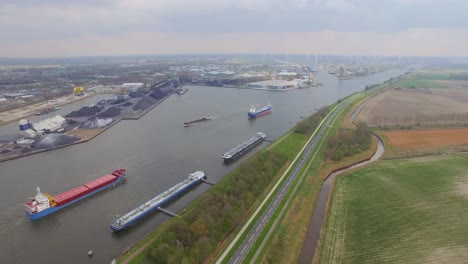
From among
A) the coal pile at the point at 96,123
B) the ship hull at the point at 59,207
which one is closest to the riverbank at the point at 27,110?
the coal pile at the point at 96,123

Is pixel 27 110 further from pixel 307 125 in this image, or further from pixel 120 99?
pixel 307 125

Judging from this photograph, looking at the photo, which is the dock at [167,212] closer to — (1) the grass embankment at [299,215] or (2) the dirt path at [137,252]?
(2) the dirt path at [137,252]

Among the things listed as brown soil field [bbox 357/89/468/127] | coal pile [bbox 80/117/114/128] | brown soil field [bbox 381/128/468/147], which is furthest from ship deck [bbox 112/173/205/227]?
brown soil field [bbox 357/89/468/127]

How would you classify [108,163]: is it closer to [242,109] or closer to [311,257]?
[311,257]

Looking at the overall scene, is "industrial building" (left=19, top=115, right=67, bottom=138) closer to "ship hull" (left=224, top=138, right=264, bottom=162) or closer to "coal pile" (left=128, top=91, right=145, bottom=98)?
"coal pile" (left=128, top=91, right=145, bottom=98)

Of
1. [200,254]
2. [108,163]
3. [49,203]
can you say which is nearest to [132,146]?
[108,163]

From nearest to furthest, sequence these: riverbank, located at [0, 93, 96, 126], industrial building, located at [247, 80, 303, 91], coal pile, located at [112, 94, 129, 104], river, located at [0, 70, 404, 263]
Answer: river, located at [0, 70, 404, 263]
riverbank, located at [0, 93, 96, 126]
coal pile, located at [112, 94, 129, 104]
industrial building, located at [247, 80, 303, 91]
